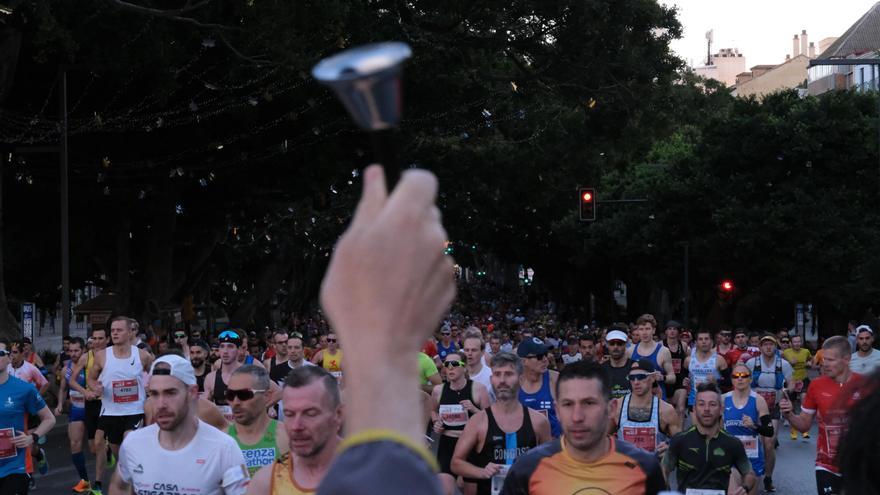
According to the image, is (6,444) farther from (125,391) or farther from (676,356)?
(676,356)

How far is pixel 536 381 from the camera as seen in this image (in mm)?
12266

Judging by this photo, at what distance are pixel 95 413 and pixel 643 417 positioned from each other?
26.4 ft

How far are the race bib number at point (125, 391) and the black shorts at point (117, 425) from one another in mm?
232

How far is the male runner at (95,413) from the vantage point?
582 inches

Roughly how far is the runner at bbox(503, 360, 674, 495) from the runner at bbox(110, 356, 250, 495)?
1476 mm

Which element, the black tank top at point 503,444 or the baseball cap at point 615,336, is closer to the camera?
the black tank top at point 503,444

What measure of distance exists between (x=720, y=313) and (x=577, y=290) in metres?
21.8

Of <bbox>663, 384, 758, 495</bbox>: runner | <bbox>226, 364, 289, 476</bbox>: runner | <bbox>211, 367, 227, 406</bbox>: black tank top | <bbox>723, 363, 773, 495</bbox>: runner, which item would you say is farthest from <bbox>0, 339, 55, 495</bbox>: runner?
<bbox>723, 363, 773, 495</bbox>: runner

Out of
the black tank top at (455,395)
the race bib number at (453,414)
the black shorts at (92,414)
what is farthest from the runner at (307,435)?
the black shorts at (92,414)

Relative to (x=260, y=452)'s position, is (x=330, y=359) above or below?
above

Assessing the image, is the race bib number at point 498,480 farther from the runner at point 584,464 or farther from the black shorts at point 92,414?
the black shorts at point 92,414

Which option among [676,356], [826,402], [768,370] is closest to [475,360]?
[826,402]

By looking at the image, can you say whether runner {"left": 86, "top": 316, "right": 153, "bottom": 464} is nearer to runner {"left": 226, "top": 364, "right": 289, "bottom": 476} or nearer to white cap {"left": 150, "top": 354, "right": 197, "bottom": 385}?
runner {"left": 226, "top": 364, "right": 289, "bottom": 476}

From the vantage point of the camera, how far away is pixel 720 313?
56031 millimetres
